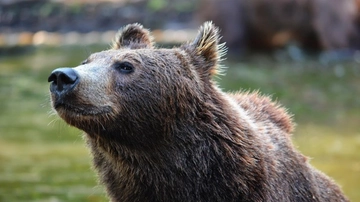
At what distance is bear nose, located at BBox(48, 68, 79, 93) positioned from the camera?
537cm

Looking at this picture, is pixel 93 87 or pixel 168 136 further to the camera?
pixel 168 136

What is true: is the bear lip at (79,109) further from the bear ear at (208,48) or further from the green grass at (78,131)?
the bear ear at (208,48)

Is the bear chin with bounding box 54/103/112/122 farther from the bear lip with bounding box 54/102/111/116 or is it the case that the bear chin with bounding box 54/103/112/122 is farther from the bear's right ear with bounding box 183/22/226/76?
the bear's right ear with bounding box 183/22/226/76

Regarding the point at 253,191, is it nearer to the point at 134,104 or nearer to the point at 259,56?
the point at 134,104

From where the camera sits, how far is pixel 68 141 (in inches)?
446

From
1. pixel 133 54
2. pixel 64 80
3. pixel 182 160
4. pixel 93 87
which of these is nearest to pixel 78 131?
pixel 133 54

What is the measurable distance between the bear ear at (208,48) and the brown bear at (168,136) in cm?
10

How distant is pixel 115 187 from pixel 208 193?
0.65 meters

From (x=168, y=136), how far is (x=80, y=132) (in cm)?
487

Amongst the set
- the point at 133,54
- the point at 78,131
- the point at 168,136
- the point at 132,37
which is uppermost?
the point at 78,131

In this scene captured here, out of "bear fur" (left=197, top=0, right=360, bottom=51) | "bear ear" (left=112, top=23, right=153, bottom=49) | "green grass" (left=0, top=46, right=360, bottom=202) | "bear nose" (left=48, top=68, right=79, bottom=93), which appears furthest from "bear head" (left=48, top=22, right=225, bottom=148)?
"bear fur" (left=197, top=0, right=360, bottom=51)

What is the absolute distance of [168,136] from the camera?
5.87 metres

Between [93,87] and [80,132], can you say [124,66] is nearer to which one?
[93,87]

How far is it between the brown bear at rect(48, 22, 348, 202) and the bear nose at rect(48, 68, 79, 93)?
0.55ft
